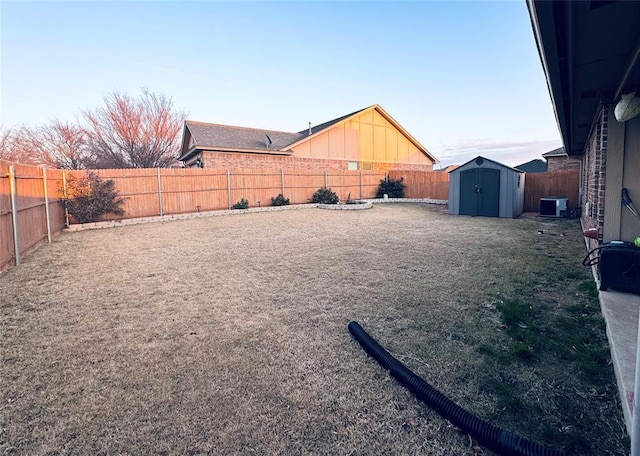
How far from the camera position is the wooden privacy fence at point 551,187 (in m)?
13.6

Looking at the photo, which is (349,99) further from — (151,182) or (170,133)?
(151,182)

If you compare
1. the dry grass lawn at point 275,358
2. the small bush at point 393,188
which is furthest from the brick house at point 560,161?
the dry grass lawn at point 275,358

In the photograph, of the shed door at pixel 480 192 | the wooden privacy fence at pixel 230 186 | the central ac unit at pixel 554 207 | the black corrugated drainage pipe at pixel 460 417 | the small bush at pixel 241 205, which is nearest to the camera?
the black corrugated drainage pipe at pixel 460 417

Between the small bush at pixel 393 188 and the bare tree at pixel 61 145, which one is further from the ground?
the bare tree at pixel 61 145

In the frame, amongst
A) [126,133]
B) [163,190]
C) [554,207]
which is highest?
[126,133]

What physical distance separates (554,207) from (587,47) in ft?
38.2

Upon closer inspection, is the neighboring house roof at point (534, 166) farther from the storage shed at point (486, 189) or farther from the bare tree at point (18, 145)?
the bare tree at point (18, 145)

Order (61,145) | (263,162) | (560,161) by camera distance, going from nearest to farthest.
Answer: (560,161)
(263,162)
(61,145)

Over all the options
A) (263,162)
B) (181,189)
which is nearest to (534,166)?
(263,162)

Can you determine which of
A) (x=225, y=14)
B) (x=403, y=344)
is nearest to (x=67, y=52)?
(x=225, y=14)

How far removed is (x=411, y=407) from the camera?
204cm

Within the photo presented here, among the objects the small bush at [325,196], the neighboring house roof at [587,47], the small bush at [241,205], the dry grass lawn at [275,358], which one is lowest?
the dry grass lawn at [275,358]

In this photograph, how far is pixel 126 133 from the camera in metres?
23.4

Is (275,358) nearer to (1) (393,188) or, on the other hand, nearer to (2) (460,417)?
(2) (460,417)
